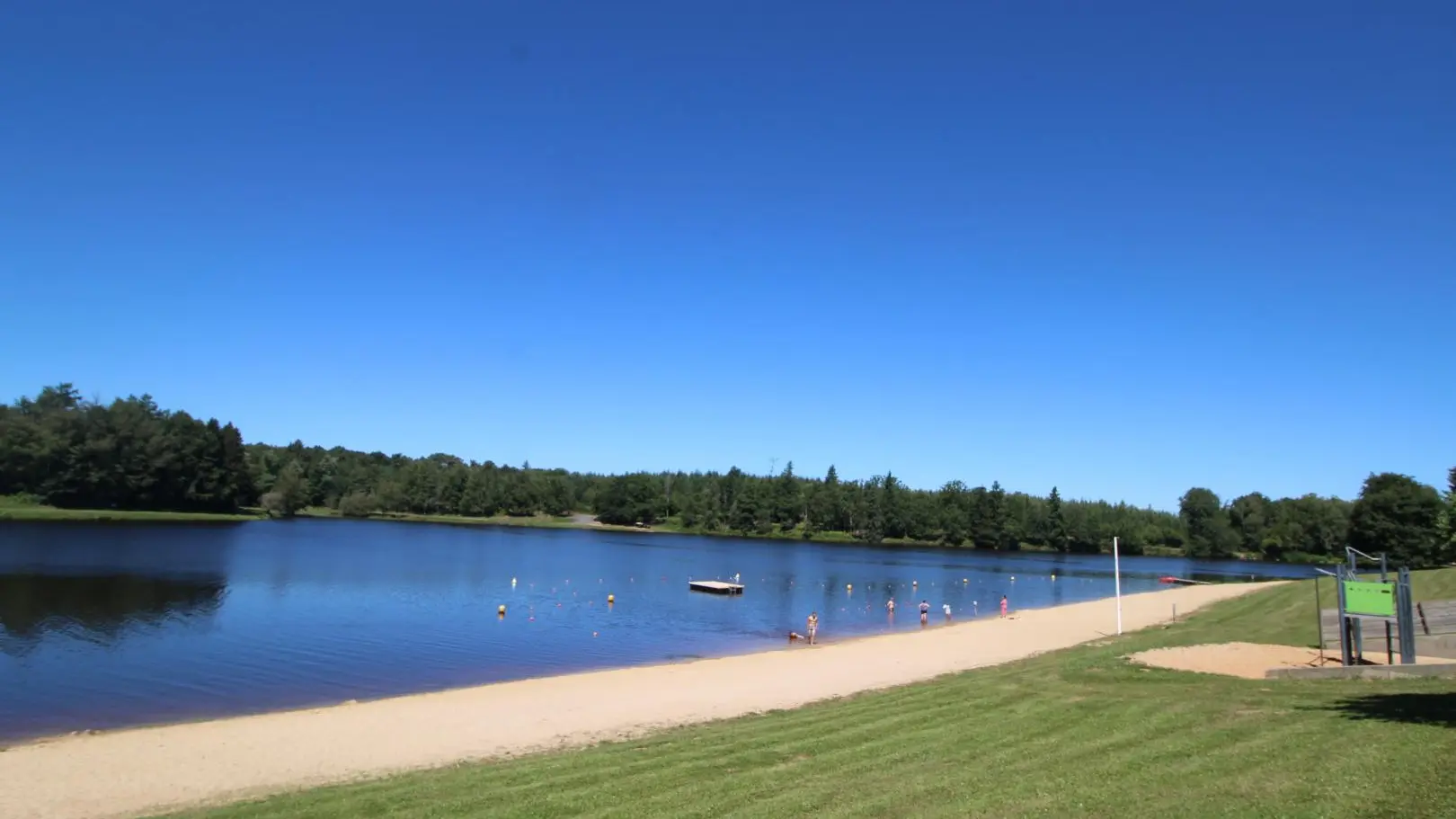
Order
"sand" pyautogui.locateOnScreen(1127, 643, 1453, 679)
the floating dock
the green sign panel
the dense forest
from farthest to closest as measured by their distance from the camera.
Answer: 1. the dense forest
2. the floating dock
3. "sand" pyautogui.locateOnScreen(1127, 643, 1453, 679)
4. the green sign panel

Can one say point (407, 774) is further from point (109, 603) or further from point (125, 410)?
point (125, 410)

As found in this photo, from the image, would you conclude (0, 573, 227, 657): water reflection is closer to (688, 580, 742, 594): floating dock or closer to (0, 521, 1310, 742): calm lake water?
(0, 521, 1310, 742): calm lake water

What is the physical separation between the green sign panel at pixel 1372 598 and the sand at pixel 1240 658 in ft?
3.81

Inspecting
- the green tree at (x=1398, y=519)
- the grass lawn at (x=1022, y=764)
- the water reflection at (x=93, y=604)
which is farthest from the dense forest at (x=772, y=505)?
the grass lawn at (x=1022, y=764)

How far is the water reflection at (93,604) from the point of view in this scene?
103 ft

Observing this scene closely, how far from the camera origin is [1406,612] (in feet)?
57.2

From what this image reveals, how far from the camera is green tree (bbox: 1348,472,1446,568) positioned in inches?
3942

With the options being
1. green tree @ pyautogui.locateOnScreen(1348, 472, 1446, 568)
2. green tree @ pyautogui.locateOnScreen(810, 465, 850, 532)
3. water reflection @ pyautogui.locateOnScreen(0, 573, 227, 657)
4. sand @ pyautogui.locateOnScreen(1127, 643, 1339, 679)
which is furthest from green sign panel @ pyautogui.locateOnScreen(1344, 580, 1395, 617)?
green tree @ pyautogui.locateOnScreen(810, 465, 850, 532)

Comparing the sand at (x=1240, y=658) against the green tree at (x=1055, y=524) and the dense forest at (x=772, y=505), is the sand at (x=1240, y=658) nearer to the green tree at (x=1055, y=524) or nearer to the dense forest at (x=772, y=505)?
the dense forest at (x=772, y=505)

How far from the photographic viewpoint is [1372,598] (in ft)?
59.4

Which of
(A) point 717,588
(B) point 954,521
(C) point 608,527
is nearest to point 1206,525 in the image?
(B) point 954,521

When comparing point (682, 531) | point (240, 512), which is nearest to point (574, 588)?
point (240, 512)

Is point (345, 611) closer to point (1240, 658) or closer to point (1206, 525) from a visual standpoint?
point (1240, 658)

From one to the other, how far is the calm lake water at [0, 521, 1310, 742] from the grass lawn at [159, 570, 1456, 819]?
14804 millimetres
